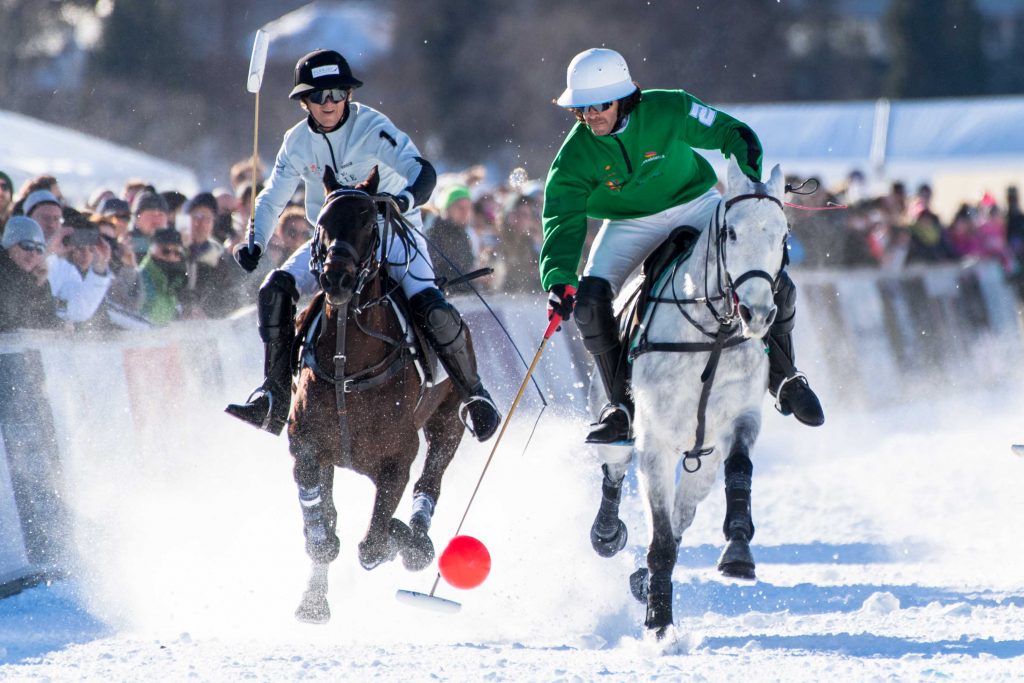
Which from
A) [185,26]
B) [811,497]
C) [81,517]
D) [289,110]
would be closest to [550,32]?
[289,110]

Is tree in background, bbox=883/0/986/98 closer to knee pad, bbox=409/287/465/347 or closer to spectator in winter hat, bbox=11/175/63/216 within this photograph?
spectator in winter hat, bbox=11/175/63/216

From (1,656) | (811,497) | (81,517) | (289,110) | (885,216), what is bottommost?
(1,656)

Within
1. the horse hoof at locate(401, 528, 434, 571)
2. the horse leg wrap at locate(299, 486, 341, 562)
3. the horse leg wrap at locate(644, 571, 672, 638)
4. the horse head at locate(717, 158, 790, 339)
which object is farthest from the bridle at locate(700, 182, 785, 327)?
the horse leg wrap at locate(299, 486, 341, 562)

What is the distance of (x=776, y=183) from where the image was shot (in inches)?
291

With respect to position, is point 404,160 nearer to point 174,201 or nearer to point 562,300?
point 562,300

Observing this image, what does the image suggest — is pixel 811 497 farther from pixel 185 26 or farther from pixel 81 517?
pixel 185 26

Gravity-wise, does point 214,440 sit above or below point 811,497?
below

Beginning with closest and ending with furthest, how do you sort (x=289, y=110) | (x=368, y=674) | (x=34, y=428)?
1. (x=368, y=674)
2. (x=34, y=428)
3. (x=289, y=110)

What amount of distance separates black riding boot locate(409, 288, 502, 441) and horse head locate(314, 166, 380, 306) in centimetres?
45

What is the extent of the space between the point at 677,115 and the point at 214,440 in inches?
161

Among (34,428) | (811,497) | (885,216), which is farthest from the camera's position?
(885,216)

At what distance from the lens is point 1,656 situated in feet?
24.3

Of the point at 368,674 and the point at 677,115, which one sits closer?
the point at 368,674

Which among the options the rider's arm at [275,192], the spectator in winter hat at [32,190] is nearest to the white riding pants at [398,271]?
the rider's arm at [275,192]
